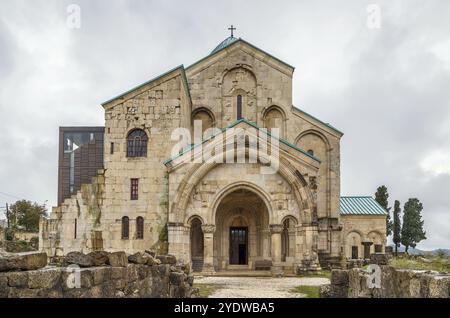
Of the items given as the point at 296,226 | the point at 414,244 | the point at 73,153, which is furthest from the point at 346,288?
the point at 414,244

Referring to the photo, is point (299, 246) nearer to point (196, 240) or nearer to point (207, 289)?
point (196, 240)

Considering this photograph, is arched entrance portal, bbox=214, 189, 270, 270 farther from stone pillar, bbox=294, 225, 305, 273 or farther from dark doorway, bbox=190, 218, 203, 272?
stone pillar, bbox=294, 225, 305, 273

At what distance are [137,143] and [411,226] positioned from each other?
135 ft

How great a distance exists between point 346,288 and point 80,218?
16.7 metres

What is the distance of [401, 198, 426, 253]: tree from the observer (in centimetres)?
5597

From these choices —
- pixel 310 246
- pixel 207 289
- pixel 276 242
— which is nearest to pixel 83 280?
pixel 207 289

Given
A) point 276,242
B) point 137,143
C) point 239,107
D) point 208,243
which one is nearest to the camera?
point 208,243

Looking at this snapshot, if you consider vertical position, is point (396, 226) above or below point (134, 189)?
below

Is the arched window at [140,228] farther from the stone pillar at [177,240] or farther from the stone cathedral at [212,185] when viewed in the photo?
the stone pillar at [177,240]

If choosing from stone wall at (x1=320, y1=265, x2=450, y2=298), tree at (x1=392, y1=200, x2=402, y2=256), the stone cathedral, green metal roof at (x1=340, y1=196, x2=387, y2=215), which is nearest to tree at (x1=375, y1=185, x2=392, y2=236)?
tree at (x1=392, y1=200, x2=402, y2=256)

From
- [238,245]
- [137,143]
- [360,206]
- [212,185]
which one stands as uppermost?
[137,143]

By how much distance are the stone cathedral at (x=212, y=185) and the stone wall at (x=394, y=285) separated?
10606 millimetres

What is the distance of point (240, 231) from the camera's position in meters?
28.9

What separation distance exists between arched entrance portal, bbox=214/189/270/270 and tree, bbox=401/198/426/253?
111 ft
